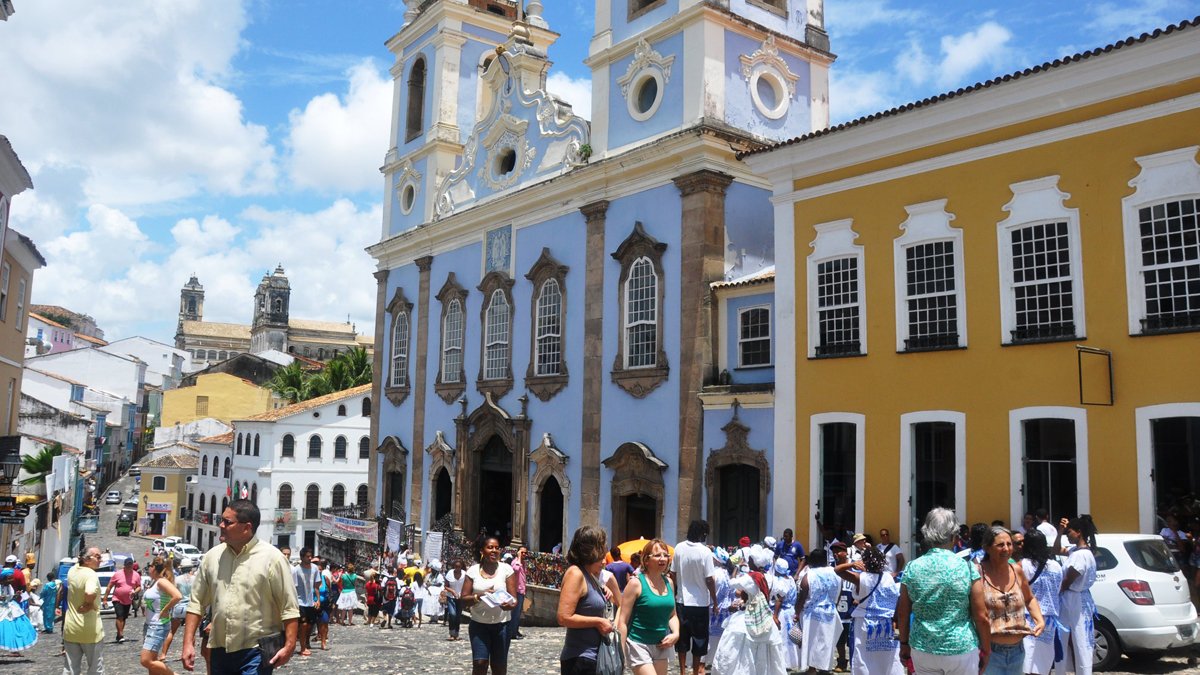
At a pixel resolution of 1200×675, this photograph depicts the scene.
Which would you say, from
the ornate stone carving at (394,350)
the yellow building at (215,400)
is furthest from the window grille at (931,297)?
the yellow building at (215,400)

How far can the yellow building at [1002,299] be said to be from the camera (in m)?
13.3

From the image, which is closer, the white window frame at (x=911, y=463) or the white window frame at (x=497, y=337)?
the white window frame at (x=911, y=463)

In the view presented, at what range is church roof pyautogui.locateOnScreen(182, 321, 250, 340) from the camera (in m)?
136

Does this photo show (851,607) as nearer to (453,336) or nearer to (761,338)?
(761,338)

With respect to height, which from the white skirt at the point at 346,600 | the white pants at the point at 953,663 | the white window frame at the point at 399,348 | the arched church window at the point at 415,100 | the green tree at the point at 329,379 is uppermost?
the arched church window at the point at 415,100

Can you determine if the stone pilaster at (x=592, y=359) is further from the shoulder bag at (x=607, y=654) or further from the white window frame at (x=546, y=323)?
the shoulder bag at (x=607, y=654)

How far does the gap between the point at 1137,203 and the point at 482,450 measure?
18454 mm

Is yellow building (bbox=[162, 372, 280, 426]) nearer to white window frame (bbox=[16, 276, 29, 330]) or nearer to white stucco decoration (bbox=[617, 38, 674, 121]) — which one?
white window frame (bbox=[16, 276, 29, 330])

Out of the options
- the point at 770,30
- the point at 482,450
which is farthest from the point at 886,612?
the point at 482,450

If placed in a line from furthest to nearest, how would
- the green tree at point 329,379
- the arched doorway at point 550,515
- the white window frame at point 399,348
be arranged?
the green tree at point 329,379 < the white window frame at point 399,348 < the arched doorway at point 550,515

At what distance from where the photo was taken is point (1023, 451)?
14.4 m

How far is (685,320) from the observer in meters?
21.0

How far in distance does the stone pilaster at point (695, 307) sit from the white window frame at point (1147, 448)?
877 centimetres

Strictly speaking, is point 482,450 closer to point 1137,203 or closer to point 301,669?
point 301,669
